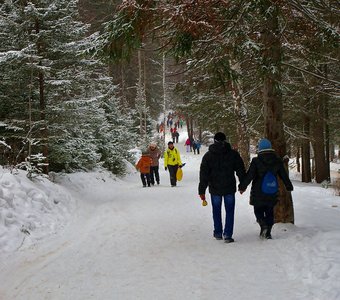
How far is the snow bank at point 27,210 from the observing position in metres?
7.24

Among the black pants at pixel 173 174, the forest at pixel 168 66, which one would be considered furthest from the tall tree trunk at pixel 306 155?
the black pants at pixel 173 174

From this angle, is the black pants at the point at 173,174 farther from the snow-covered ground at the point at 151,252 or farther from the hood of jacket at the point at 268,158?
the hood of jacket at the point at 268,158

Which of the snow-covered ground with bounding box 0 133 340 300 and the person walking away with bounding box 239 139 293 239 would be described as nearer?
the snow-covered ground with bounding box 0 133 340 300

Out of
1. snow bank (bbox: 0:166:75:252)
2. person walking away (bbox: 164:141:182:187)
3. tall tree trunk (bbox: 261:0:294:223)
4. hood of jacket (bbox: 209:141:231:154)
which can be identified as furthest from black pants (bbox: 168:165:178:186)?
hood of jacket (bbox: 209:141:231:154)

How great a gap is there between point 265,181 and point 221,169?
0.85 m

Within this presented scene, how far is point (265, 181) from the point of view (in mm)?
6918

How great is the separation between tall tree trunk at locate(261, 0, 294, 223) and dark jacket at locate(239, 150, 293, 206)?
0.68m

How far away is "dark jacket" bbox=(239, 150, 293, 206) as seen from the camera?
22.6ft

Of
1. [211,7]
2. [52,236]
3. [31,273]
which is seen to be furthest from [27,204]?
[211,7]

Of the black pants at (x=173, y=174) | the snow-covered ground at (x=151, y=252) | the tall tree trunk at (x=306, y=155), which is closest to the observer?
the snow-covered ground at (x=151, y=252)

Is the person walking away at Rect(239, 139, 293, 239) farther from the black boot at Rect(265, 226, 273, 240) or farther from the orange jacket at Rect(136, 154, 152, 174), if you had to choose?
the orange jacket at Rect(136, 154, 152, 174)

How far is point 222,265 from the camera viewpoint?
5.80 m

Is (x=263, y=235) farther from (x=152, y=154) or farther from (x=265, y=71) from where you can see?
(x=152, y=154)

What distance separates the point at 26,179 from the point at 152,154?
774cm
